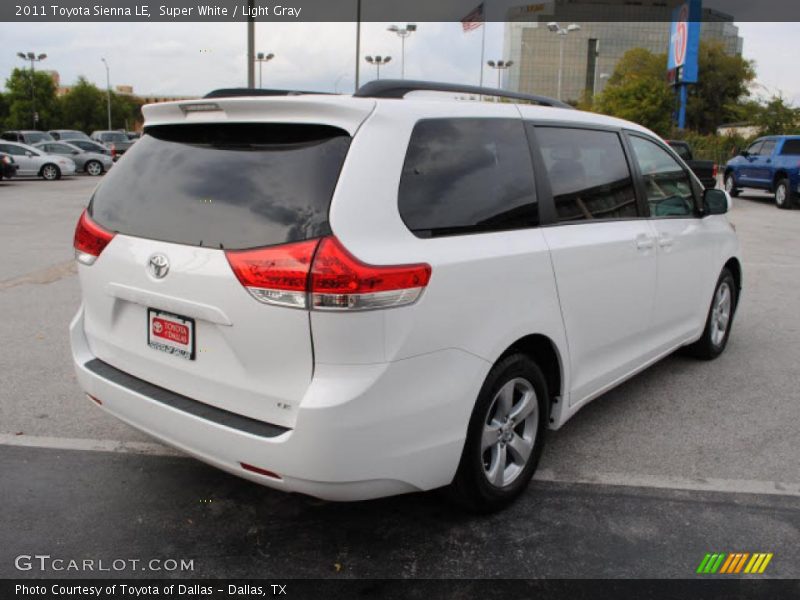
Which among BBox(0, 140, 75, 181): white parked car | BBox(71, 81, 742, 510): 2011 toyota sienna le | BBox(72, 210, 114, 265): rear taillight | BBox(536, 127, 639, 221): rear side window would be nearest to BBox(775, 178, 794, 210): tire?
BBox(536, 127, 639, 221): rear side window

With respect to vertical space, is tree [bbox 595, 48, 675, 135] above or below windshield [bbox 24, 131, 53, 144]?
above

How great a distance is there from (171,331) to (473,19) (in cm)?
2483

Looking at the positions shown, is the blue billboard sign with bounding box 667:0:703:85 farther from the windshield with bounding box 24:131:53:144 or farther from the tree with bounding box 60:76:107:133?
the tree with bounding box 60:76:107:133

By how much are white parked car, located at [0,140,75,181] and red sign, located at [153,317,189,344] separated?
27058 mm

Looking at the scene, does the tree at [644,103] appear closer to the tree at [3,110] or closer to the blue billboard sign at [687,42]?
the blue billboard sign at [687,42]

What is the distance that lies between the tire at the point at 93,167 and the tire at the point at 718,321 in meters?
30.4

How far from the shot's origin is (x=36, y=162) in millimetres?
26844

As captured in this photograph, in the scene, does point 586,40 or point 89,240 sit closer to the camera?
point 89,240

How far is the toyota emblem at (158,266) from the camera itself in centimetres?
278

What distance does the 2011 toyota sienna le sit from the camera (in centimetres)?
249

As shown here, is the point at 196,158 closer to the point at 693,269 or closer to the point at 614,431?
the point at 614,431

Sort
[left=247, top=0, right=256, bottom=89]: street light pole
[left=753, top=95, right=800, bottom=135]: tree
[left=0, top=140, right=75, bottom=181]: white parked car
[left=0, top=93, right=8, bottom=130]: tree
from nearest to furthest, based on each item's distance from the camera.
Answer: [left=247, top=0, right=256, bottom=89]: street light pole < [left=0, top=140, right=75, bottom=181]: white parked car < [left=753, top=95, right=800, bottom=135]: tree < [left=0, top=93, right=8, bottom=130]: tree

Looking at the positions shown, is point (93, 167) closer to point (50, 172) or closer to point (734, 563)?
point (50, 172)

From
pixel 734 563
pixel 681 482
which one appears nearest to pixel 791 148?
pixel 681 482
